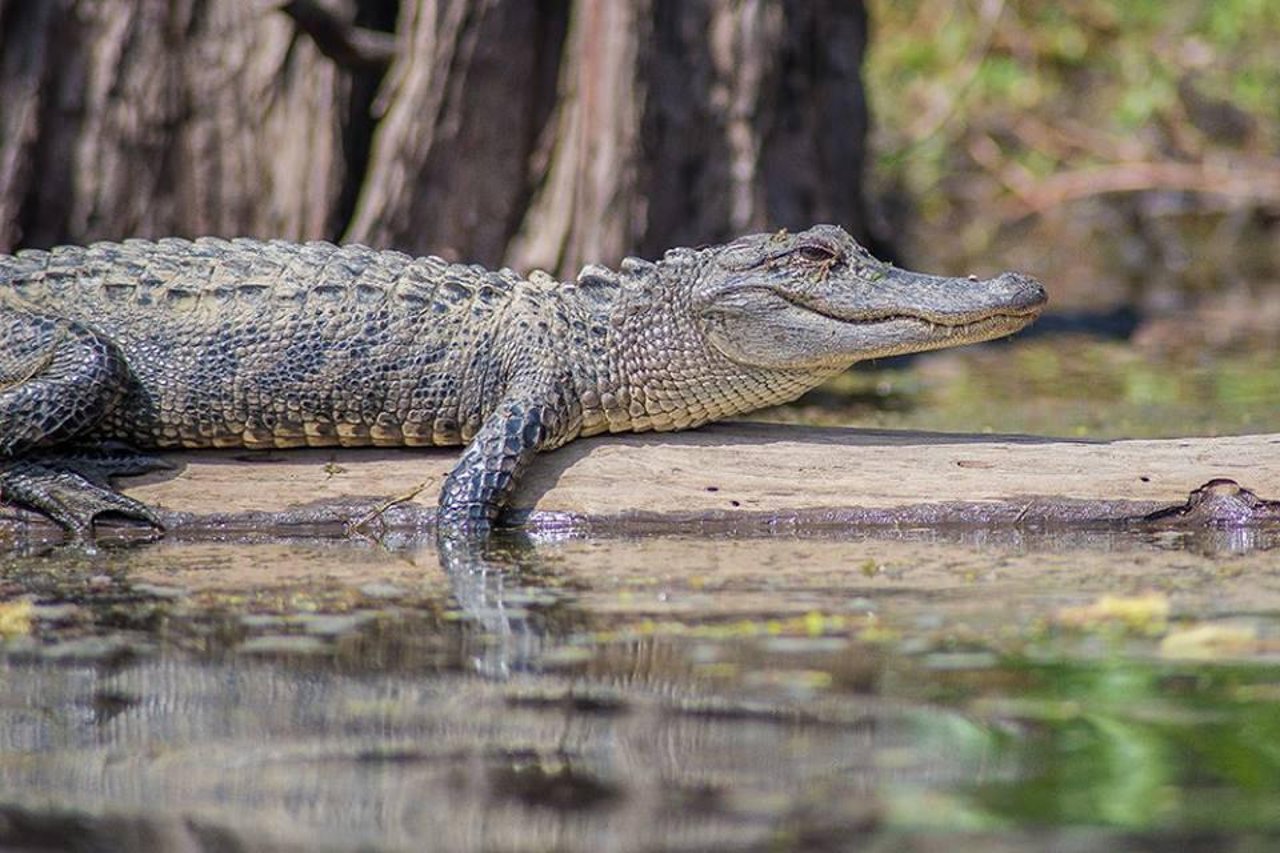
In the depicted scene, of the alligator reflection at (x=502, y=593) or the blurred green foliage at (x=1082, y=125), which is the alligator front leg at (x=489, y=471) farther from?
the blurred green foliage at (x=1082, y=125)

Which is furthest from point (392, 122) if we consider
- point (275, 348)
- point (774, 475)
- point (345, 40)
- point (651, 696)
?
point (651, 696)

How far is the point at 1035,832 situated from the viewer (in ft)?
10.5

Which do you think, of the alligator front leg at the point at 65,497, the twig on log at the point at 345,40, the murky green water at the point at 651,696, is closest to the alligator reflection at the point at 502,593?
the murky green water at the point at 651,696

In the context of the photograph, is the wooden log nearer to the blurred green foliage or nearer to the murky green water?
the murky green water

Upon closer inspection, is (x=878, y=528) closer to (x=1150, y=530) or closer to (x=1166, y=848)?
(x=1150, y=530)

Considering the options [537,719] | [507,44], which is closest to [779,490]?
[537,719]

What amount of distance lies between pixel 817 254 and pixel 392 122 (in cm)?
393

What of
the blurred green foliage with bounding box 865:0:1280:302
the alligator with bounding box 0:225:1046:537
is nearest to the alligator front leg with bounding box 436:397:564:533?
the alligator with bounding box 0:225:1046:537

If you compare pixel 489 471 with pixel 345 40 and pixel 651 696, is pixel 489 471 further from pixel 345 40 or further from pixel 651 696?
pixel 345 40

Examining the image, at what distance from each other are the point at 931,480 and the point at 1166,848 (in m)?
3.03

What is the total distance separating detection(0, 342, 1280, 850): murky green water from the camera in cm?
331

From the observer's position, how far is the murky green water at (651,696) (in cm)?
331

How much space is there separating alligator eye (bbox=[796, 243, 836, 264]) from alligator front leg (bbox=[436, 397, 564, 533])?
1.04 meters

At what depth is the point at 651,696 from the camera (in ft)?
13.4
